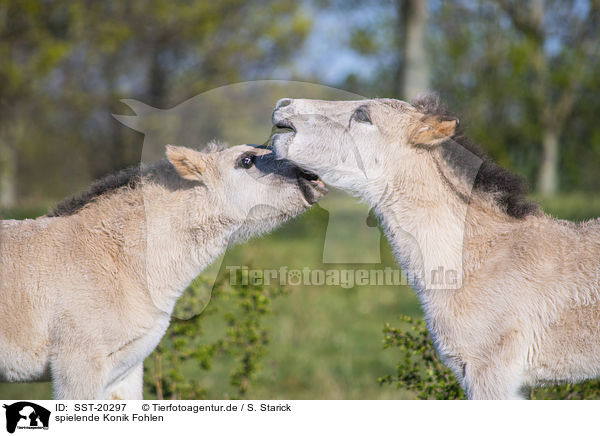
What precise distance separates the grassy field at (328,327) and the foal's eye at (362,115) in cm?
176

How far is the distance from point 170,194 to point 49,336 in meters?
1.45

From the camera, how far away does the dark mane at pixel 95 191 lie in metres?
5.27

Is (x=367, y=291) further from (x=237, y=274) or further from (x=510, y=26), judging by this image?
(x=510, y=26)

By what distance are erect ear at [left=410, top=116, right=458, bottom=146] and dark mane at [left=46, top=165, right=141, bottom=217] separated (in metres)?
2.38

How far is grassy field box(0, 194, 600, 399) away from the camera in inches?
336

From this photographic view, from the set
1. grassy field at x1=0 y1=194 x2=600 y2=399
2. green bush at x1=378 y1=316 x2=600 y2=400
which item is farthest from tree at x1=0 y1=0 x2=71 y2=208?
green bush at x1=378 y1=316 x2=600 y2=400

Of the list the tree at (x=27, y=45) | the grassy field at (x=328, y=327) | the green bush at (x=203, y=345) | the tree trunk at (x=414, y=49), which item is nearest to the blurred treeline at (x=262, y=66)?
the tree at (x=27, y=45)

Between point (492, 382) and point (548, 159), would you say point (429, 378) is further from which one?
point (548, 159)

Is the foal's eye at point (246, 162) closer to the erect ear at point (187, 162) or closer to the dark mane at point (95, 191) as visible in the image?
the erect ear at point (187, 162)

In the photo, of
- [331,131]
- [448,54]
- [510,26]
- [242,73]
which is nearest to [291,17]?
[242,73]

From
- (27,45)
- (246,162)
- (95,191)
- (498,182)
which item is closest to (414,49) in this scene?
(246,162)

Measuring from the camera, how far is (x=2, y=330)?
4715 millimetres

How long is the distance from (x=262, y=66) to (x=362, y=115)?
1723 cm

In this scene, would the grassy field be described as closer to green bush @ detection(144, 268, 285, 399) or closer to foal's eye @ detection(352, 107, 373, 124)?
green bush @ detection(144, 268, 285, 399)
